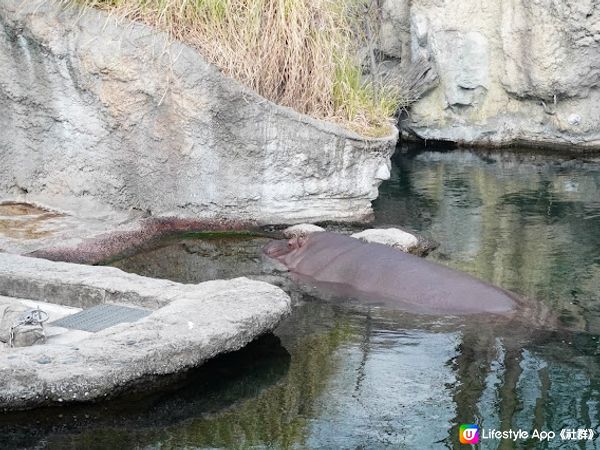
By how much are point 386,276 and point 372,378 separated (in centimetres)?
179

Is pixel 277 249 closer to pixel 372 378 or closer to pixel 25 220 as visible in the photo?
pixel 25 220

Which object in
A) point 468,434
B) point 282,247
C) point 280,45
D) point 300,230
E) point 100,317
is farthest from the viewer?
point 280,45

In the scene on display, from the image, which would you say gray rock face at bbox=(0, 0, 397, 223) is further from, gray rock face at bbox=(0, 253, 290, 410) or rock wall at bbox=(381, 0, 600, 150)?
rock wall at bbox=(381, 0, 600, 150)

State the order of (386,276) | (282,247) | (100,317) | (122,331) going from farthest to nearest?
(282,247) < (386,276) < (100,317) < (122,331)

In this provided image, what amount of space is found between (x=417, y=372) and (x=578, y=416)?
0.97 metres

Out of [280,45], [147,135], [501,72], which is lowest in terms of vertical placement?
[147,135]

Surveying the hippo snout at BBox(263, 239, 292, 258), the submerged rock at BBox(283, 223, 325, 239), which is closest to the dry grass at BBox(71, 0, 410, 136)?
the submerged rock at BBox(283, 223, 325, 239)

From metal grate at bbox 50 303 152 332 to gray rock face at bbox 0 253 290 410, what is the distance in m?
0.14

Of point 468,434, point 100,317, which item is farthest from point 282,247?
point 468,434

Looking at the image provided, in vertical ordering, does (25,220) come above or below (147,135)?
below

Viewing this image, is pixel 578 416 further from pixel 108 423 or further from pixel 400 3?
pixel 400 3

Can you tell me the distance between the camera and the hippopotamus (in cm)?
684

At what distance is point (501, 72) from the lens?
48.4 feet

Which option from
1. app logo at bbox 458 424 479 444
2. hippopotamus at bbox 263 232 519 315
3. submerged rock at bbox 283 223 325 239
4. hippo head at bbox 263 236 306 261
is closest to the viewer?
app logo at bbox 458 424 479 444
